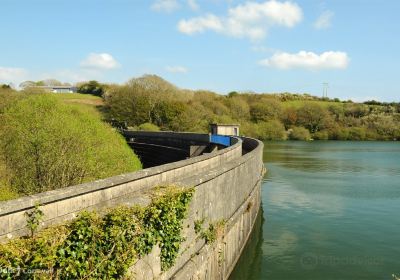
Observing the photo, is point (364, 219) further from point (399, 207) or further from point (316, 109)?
point (316, 109)

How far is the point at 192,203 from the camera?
35.4ft

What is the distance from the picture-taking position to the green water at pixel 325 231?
16.5m

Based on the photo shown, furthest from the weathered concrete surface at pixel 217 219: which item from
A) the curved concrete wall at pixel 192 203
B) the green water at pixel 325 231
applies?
the green water at pixel 325 231

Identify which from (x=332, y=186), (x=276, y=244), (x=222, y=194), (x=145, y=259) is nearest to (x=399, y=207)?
(x=332, y=186)

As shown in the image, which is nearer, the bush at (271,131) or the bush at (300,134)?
the bush at (271,131)

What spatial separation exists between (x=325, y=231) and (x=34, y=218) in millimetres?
17991

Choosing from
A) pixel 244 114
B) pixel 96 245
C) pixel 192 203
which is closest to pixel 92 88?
pixel 244 114

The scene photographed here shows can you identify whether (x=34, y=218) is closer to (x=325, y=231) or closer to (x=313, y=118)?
(x=325, y=231)

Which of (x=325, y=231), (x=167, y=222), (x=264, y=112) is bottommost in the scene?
(x=325, y=231)

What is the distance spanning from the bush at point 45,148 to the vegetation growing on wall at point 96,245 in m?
11.8

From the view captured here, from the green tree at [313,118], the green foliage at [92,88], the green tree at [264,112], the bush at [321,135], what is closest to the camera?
the bush at [321,135]

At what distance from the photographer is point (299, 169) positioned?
46.9 m

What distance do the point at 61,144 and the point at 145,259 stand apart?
46.8 ft

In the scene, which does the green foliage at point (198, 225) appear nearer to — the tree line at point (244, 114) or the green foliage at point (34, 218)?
the green foliage at point (34, 218)
